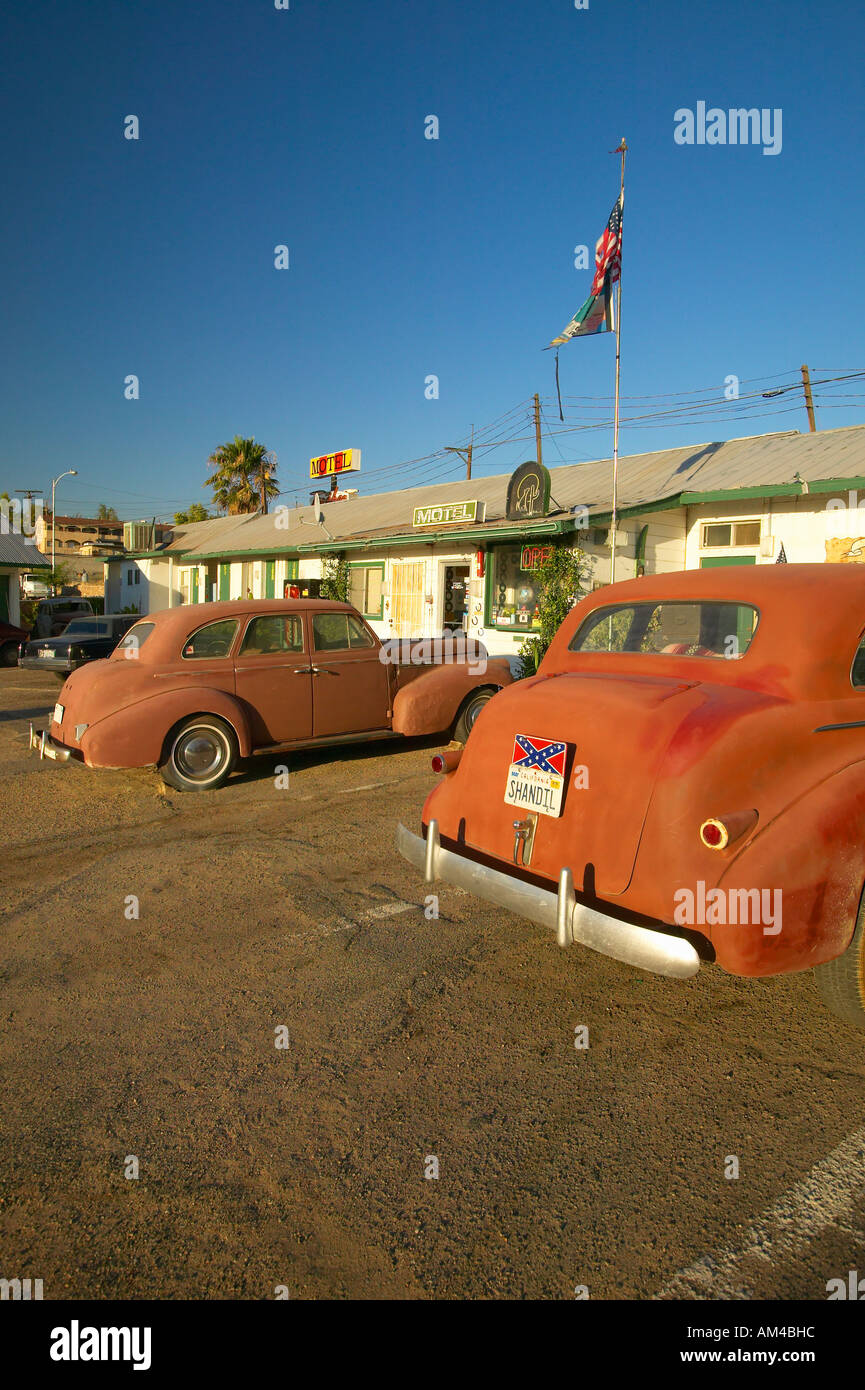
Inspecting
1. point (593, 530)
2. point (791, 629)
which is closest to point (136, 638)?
point (791, 629)

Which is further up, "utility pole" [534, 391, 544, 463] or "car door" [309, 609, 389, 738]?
"utility pole" [534, 391, 544, 463]

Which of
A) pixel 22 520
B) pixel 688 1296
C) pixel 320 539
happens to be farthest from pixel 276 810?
pixel 22 520

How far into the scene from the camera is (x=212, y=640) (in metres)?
7.98

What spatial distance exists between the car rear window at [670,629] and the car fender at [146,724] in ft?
13.1

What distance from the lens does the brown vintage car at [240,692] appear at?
7.34 metres

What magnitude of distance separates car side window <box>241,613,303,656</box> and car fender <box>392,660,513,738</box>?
4.23 feet

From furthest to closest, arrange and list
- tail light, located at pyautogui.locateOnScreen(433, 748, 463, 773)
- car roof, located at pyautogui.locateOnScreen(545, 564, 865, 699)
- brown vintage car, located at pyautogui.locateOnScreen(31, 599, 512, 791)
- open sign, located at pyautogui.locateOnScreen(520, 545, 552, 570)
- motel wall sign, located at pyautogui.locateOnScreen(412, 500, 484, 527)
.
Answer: motel wall sign, located at pyautogui.locateOnScreen(412, 500, 484, 527), open sign, located at pyautogui.locateOnScreen(520, 545, 552, 570), brown vintage car, located at pyautogui.locateOnScreen(31, 599, 512, 791), tail light, located at pyautogui.locateOnScreen(433, 748, 463, 773), car roof, located at pyautogui.locateOnScreen(545, 564, 865, 699)

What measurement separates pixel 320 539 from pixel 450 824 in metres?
17.4

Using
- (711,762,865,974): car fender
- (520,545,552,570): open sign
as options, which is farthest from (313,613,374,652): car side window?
(711,762,865,974): car fender

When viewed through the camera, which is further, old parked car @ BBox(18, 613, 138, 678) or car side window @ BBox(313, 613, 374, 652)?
old parked car @ BBox(18, 613, 138, 678)

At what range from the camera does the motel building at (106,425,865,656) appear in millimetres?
12430

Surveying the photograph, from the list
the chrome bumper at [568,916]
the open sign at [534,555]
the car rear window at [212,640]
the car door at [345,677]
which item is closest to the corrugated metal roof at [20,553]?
the open sign at [534,555]

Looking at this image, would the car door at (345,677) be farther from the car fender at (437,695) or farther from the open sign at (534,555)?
the open sign at (534,555)

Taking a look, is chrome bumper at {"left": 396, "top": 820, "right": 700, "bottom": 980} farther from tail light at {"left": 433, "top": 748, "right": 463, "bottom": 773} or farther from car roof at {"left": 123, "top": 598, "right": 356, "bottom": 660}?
car roof at {"left": 123, "top": 598, "right": 356, "bottom": 660}
